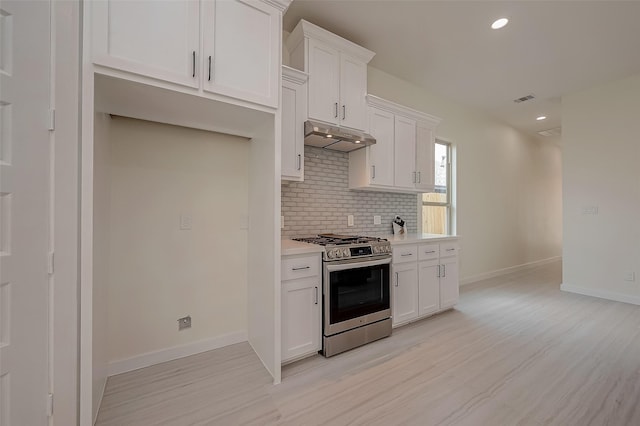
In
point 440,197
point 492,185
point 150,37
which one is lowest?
point 440,197

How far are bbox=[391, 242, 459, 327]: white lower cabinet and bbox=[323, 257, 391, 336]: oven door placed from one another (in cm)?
25

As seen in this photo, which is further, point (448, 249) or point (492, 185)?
point (492, 185)

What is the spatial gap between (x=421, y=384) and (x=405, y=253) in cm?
130

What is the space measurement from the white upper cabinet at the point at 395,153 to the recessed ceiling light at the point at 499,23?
1104 mm

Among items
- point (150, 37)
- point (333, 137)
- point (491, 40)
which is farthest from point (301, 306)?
point (491, 40)

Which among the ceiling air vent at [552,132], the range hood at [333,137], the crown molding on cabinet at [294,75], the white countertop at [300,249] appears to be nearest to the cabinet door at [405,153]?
the range hood at [333,137]

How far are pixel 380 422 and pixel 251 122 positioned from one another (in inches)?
88.7

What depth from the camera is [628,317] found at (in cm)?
331

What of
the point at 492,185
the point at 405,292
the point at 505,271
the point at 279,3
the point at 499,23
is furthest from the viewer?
the point at 505,271

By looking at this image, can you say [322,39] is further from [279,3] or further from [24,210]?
[24,210]

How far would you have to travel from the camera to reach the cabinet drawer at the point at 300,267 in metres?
2.17

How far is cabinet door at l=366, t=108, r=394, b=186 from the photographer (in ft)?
10.2

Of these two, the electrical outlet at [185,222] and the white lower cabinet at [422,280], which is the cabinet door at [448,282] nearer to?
the white lower cabinet at [422,280]

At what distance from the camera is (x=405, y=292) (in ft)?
9.74
